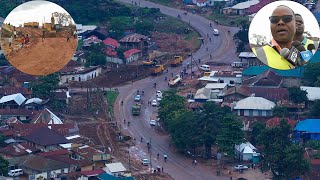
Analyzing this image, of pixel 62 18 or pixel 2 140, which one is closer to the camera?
pixel 62 18

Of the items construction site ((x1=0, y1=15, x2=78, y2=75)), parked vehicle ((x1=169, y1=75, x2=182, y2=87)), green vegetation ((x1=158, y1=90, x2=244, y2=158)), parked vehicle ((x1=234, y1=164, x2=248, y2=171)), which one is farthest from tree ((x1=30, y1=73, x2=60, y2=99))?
construction site ((x1=0, y1=15, x2=78, y2=75))

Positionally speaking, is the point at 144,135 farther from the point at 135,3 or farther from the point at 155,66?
the point at 135,3

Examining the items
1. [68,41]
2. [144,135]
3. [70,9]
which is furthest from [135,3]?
[68,41]

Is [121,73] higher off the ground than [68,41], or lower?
lower

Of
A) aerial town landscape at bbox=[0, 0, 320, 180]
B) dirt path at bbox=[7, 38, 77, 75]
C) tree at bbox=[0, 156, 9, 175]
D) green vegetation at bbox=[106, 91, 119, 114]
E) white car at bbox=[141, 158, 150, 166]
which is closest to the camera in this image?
dirt path at bbox=[7, 38, 77, 75]

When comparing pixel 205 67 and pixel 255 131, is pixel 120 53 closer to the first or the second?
pixel 205 67

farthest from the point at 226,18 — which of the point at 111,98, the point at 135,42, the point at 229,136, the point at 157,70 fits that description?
the point at 229,136

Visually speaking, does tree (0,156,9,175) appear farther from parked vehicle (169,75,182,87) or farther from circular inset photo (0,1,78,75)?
circular inset photo (0,1,78,75)
